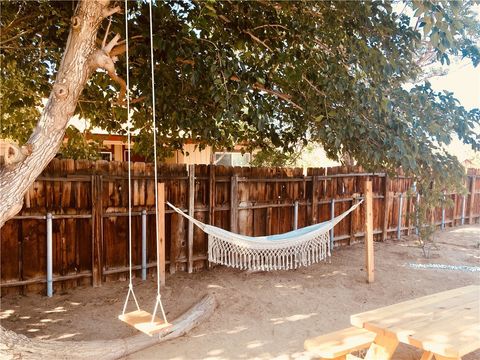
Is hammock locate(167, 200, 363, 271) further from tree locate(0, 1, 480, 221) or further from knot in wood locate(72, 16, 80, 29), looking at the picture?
knot in wood locate(72, 16, 80, 29)

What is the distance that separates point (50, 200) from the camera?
10.8 feet

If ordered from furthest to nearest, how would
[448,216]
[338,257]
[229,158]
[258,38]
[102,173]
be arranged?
[229,158]
[448,216]
[338,257]
[102,173]
[258,38]

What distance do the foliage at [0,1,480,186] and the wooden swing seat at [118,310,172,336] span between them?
1496mm

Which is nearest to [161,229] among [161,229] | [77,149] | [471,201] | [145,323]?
[161,229]

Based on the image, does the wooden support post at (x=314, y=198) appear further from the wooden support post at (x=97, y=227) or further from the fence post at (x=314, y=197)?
the wooden support post at (x=97, y=227)

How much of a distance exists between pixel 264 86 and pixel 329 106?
62 centimetres

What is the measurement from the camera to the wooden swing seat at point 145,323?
1.86m

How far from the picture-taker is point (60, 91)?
215 centimetres

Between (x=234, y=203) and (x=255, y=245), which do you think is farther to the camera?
(x=234, y=203)

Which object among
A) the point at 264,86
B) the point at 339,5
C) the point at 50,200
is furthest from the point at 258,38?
the point at 50,200

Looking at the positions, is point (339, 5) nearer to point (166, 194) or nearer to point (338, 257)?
point (166, 194)

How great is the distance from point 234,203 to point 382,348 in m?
2.68

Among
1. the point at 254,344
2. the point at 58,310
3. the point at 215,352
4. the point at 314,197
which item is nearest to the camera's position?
the point at 215,352

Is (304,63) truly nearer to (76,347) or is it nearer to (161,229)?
(161,229)
